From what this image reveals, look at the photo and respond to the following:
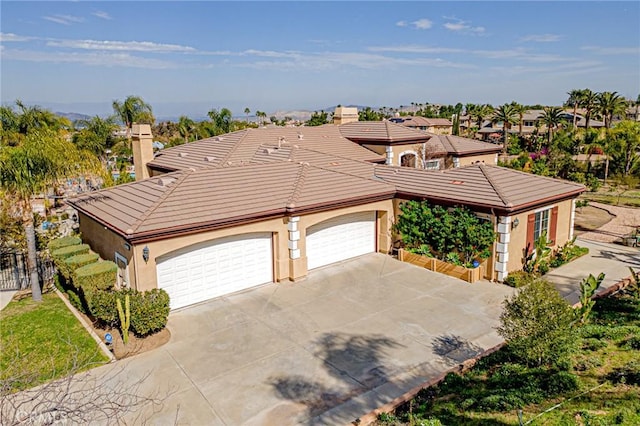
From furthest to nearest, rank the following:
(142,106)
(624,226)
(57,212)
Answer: (142,106)
(57,212)
(624,226)

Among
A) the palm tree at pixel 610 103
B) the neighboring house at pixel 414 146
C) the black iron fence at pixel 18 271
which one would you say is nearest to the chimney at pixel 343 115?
the neighboring house at pixel 414 146

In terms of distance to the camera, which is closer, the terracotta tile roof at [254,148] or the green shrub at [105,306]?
the green shrub at [105,306]

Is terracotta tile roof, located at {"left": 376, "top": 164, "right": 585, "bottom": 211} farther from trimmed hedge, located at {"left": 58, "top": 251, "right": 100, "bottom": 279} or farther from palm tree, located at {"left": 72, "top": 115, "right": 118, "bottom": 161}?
palm tree, located at {"left": 72, "top": 115, "right": 118, "bottom": 161}

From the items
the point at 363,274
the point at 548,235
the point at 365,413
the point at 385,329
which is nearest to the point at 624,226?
the point at 548,235

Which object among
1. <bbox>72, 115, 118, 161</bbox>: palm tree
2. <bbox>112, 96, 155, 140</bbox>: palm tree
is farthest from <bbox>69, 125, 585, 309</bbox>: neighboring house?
<bbox>112, 96, 155, 140</bbox>: palm tree

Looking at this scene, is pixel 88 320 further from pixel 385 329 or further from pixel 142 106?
pixel 142 106

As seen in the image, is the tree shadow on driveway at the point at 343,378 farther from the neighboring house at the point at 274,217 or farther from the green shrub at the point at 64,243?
the green shrub at the point at 64,243
